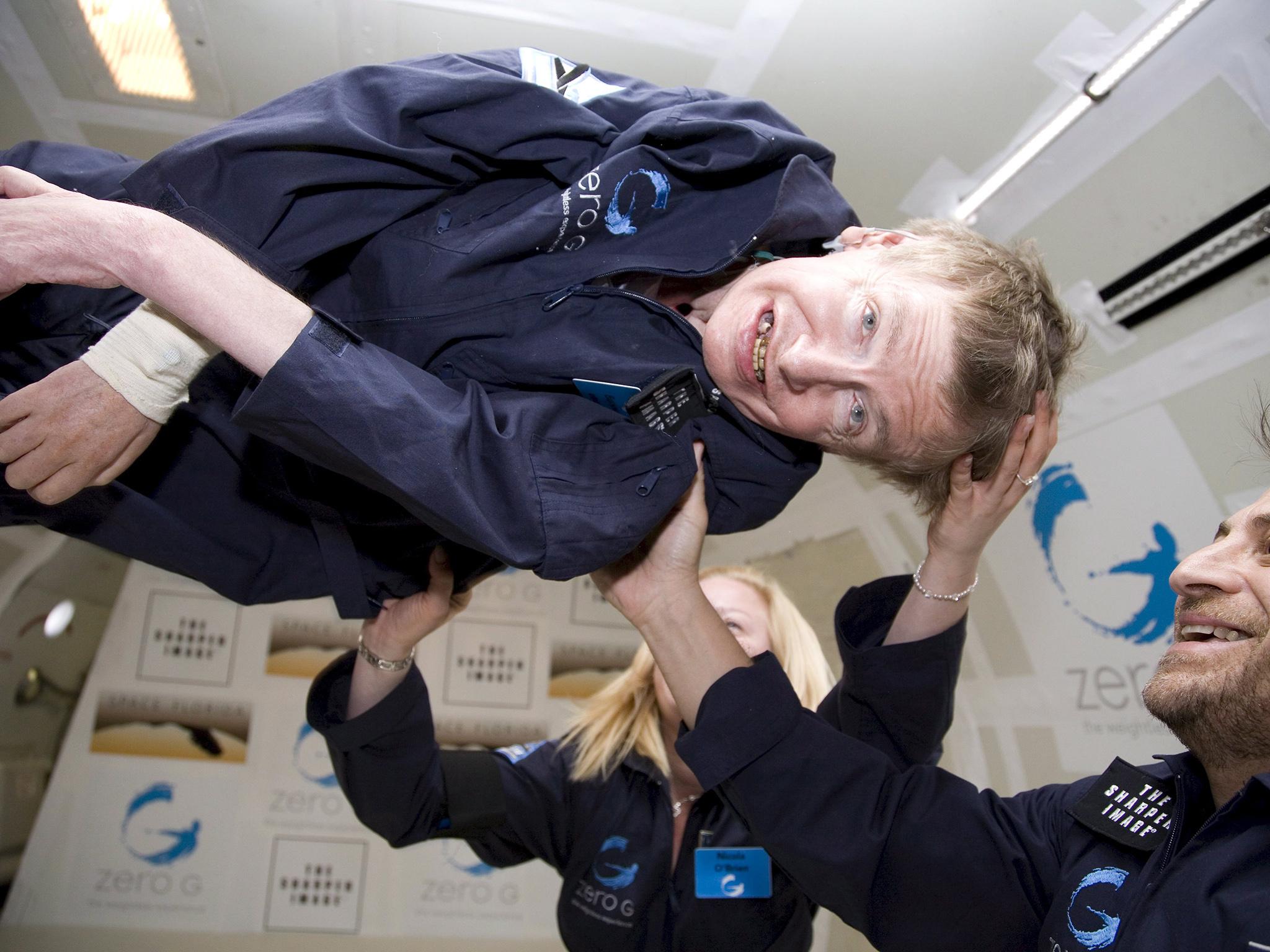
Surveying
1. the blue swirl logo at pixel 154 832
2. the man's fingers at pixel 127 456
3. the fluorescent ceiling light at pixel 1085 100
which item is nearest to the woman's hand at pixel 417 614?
the man's fingers at pixel 127 456

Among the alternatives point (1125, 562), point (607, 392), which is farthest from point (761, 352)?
point (1125, 562)

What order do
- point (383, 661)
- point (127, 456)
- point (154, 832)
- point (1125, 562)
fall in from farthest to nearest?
point (154, 832), point (1125, 562), point (383, 661), point (127, 456)

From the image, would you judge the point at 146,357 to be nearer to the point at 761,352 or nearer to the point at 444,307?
the point at 444,307

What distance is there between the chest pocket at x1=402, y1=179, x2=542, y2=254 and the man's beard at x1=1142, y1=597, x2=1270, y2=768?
1190mm

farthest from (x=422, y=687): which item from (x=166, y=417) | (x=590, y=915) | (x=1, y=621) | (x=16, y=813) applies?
(x=16, y=813)

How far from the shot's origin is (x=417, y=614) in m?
1.77

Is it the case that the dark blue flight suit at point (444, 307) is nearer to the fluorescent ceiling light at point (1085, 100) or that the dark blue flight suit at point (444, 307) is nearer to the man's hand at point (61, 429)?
the man's hand at point (61, 429)

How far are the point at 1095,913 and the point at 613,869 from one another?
1235 mm

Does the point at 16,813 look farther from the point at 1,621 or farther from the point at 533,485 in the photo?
the point at 533,485

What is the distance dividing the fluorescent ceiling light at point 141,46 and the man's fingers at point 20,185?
60.2 inches

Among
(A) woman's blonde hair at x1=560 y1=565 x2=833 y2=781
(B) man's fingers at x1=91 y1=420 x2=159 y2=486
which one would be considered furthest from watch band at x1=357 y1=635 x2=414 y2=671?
(B) man's fingers at x1=91 y1=420 x2=159 y2=486

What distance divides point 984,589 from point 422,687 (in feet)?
6.75

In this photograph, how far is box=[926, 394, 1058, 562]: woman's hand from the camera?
1520mm

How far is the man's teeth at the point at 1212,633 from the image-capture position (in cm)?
130
